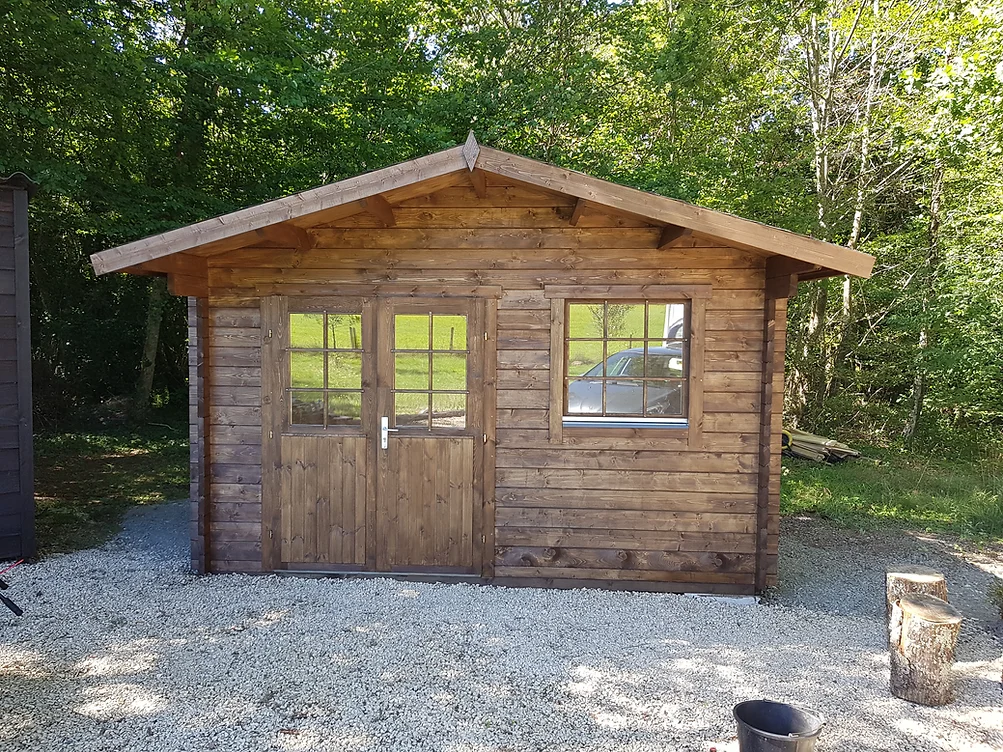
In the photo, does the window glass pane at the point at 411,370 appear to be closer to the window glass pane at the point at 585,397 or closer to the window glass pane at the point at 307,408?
the window glass pane at the point at 307,408

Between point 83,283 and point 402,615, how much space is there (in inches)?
416

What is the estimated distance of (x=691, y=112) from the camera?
1012 centimetres

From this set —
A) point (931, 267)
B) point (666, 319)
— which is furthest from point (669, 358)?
point (931, 267)

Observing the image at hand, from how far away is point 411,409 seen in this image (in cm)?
466

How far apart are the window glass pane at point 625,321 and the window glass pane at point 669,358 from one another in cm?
15

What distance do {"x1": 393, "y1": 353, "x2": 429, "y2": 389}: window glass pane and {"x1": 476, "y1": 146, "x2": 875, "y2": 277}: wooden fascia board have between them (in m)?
1.40

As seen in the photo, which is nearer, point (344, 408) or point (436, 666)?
point (436, 666)

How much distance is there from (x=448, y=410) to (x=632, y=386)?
4.31ft

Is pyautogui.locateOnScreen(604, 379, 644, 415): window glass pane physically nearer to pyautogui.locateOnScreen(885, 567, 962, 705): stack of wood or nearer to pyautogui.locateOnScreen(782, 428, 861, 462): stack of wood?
pyautogui.locateOnScreen(885, 567, 962, 705): stack of wood

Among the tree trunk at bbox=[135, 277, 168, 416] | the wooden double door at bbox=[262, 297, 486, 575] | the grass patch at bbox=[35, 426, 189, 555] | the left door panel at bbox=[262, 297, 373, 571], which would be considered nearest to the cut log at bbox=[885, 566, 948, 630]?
the wooden double door at bbox=[262, 297, 486, 575]

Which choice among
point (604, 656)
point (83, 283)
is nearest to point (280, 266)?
point (604, 656)

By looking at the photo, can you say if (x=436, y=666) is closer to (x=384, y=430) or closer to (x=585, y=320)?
(x=384, y=430)

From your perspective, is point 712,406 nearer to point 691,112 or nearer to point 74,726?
point 74,726

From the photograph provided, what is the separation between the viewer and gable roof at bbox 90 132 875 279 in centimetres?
390
